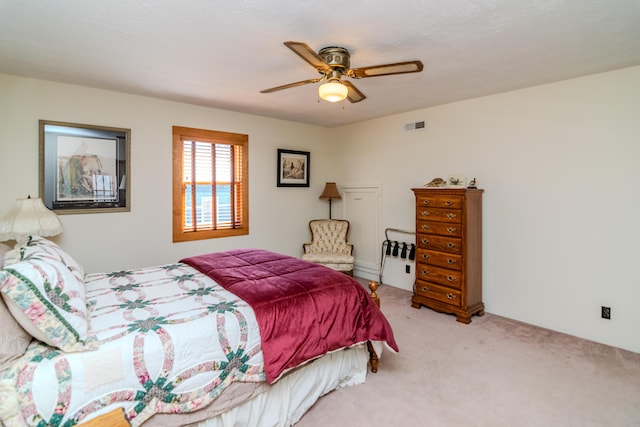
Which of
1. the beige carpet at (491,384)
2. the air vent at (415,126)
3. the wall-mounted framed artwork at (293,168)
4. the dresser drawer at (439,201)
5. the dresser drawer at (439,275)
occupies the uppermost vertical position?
the air vent at (415,126)

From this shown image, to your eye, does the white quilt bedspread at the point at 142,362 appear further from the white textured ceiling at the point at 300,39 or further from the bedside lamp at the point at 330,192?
the bedside lamp at the point at 330,192

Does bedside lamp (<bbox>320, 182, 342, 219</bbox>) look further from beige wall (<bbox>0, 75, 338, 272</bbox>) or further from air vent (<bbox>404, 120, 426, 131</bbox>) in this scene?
air vent (<bbox>404, 120, 426, 131</bbox>)

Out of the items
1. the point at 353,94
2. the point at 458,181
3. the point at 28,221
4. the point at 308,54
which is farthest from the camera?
the point at 458,181

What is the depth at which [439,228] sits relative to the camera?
12.5 ft

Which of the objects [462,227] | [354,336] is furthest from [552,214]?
[354,336]

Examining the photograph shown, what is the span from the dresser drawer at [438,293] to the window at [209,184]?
247cm

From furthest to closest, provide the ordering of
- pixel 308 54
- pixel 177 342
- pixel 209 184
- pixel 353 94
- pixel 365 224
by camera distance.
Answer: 1. pixel 365 224
2. pixel 209 184
3. pixel 353 94
4. pixel 308 54
5. pixel 177 342

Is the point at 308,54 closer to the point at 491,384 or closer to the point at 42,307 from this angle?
the point at 42,307

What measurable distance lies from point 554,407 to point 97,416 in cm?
269

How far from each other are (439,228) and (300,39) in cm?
254

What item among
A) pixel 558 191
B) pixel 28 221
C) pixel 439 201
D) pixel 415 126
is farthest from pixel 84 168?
pixel 558 191

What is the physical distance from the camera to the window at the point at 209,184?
13.5 ft

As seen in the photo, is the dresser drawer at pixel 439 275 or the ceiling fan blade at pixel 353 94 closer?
the ceiling fan blade at pixel 353 94

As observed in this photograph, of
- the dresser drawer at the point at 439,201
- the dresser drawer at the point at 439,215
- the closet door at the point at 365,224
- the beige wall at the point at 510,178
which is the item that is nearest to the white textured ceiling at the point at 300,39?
the beige wall at the point at 510,178
